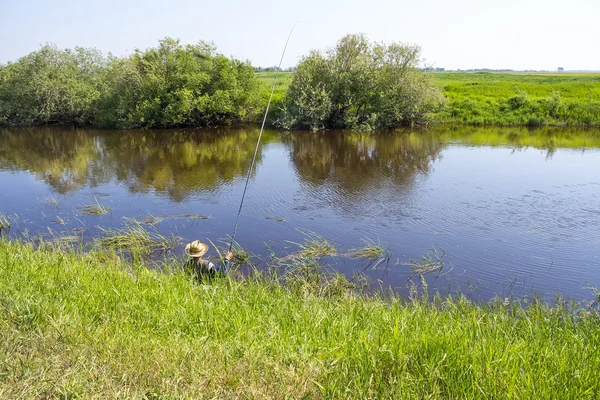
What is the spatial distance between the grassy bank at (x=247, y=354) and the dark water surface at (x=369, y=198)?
357 centimetres

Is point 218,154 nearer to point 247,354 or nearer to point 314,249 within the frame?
point 314,249

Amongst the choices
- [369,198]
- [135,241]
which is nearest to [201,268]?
[135,241]

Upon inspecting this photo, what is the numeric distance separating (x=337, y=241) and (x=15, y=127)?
2736 centimetres

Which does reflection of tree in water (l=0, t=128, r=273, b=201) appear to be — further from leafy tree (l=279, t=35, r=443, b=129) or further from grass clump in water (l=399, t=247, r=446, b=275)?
grass clump in water (l=399, t=247, r=446, b=275)

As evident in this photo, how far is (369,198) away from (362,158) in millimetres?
5554

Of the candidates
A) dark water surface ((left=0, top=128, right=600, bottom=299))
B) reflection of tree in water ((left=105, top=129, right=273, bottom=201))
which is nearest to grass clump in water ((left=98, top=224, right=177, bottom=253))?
dark water surface ((left=0, top=128, right=600, bottom=299))

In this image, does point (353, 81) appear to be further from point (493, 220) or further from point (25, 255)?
point (25, 255)

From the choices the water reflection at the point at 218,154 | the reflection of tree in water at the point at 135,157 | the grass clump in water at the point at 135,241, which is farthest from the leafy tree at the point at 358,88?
the grass clump in water at the point at 135,241

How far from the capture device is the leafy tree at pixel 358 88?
23469mm

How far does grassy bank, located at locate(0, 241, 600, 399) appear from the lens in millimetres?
2736

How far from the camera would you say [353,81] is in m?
23.8

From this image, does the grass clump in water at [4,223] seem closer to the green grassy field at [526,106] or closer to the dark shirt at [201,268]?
the dark shirt at [201,268]

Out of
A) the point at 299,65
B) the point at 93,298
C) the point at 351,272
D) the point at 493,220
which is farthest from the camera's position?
the point at 299,65

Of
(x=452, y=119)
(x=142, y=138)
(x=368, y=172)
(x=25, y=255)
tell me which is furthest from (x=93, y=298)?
(x=452, y=119)
